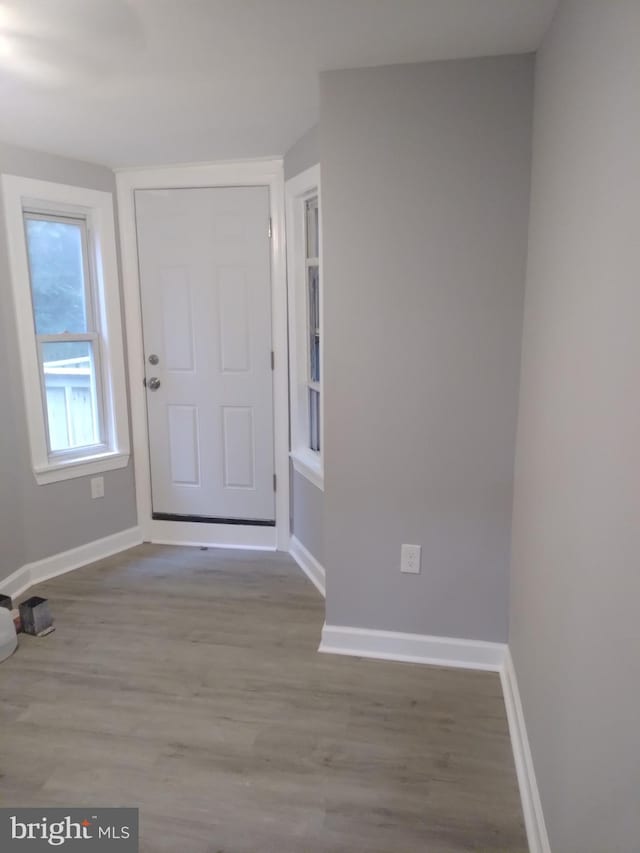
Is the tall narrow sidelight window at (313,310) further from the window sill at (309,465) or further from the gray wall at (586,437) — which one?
the gray wall at (586,437)

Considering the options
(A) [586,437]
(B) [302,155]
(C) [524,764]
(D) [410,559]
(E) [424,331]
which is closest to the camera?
(A) [586,437]

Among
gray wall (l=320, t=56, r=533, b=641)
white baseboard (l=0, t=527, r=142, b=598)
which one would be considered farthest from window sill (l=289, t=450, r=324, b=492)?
white baseboard (l=0, t=527, r=142, b=598)

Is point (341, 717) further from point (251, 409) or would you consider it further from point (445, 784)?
point (251, 409)

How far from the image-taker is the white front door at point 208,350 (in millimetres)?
3373

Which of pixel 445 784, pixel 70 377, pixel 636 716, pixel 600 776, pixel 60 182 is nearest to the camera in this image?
pixel 636 716

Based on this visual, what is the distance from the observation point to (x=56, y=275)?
10.7ft

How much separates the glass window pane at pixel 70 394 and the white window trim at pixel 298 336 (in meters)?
1.17

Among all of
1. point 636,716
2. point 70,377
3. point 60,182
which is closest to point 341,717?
point 636,716

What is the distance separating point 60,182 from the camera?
3139 millimetres

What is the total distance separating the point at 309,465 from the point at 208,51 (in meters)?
1.89

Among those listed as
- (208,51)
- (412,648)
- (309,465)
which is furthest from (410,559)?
(208,51)

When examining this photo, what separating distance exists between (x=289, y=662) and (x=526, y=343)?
1.56 meters

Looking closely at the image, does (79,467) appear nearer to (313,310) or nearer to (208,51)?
(313,310)

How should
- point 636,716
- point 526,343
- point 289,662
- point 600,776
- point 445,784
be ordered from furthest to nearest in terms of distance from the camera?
point 289,662, point 526,343, point 445,784, point 600,776, point 636,716
